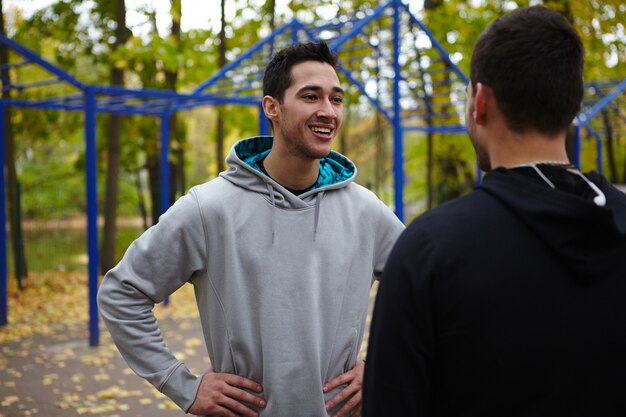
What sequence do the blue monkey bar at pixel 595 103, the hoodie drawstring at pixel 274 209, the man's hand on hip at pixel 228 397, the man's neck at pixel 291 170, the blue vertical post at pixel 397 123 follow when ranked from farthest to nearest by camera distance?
the blue monkey bar at pixel 595 103
the blue vertical post at pixel 397 123
the man's neck at pixel 291 170
the hoodie drawstring at pixel 274 209
the man's hand on hip at pixel 228 397

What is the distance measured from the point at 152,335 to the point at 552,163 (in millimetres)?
1527

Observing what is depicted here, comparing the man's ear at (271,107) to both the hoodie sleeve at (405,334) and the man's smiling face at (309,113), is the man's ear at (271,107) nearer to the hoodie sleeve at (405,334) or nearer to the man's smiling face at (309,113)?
the man's smiling face at (309,113)

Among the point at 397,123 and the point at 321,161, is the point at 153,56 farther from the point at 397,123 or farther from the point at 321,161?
the point at 321,161

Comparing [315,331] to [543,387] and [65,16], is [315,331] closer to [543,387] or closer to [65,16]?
[543,387]

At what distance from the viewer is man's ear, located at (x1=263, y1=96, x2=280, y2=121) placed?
2.58 m

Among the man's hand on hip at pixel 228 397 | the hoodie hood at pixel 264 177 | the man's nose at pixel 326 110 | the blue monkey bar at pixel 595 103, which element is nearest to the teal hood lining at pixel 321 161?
the hoodie hood at pixel 264 177

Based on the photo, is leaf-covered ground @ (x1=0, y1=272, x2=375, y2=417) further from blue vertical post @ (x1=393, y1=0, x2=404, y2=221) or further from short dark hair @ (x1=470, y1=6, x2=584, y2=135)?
short dark hair @ (x1=470, y1=6, x2=584, y2=135)

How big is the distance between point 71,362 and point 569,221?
7.08 metres

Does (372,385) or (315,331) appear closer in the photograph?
(372,385)

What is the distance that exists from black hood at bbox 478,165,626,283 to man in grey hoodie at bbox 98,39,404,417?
1.05 metres

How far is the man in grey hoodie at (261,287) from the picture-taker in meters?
2.24

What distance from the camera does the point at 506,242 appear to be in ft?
4.25

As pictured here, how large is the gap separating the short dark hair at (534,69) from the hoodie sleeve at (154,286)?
1.21 m

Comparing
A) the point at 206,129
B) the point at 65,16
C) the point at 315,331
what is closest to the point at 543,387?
the point at 315,331
